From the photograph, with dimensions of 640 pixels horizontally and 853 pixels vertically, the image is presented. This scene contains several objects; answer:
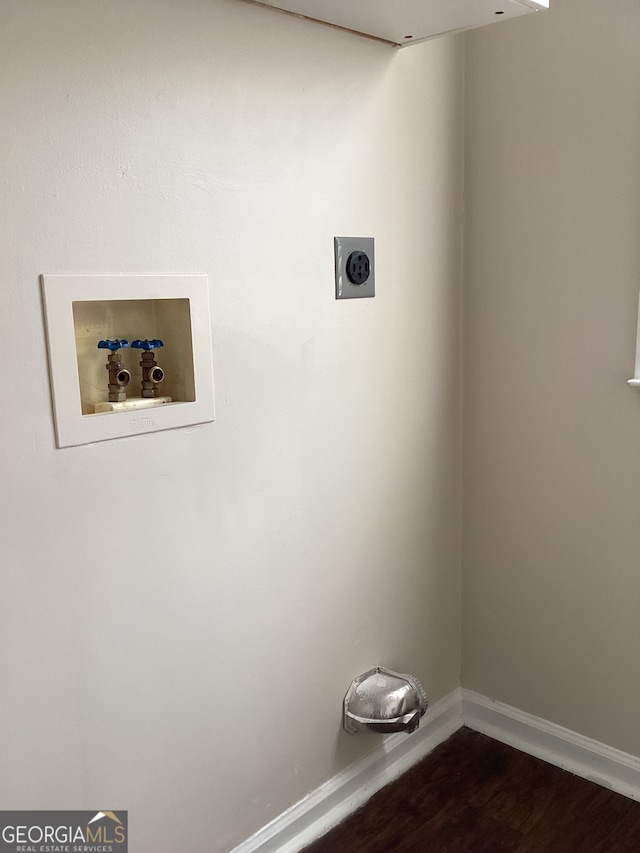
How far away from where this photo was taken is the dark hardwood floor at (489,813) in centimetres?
149

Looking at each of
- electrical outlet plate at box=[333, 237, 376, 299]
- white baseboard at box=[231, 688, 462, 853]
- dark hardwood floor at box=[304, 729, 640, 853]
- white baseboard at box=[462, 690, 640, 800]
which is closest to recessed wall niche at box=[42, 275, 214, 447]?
electrical outlet plate at box=[333, 237, 376, 299]

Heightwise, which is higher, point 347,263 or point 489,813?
point 347,263

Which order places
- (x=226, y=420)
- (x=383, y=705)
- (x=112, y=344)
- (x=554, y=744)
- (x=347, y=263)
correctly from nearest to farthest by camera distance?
1. (x=112, y=344)
2. (x=226, y=420)
3. (x=347, y=263)
4. (x=383, y=705)
5. (x=554, y=744)

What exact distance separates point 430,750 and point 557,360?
1.00 m

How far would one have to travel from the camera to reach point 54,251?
1.01 metres

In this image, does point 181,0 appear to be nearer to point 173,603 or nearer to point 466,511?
point 173,603

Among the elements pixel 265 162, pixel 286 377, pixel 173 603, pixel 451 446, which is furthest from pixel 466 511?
pixel 265 162

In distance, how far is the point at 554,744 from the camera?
174 cm

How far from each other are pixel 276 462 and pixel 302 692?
1.60ft

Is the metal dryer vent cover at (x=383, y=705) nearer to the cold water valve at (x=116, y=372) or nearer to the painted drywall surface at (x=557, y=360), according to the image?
the painted drywall surface at (x=557, y=360)

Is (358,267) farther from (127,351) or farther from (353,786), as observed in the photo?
(353,786)

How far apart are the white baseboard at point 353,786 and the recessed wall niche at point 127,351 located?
86 cm

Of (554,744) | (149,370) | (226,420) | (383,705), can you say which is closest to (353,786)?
(383,705)

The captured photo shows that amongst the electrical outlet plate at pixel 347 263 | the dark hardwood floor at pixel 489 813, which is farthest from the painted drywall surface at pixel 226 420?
the dark hardwood floor at pixel 489 813
